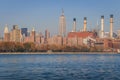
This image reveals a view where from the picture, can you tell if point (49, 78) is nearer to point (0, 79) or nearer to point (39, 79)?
point (39, 79)

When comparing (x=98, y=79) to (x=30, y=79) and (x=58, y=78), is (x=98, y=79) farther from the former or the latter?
(x=30, y=79)

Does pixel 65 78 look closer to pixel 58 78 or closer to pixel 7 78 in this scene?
pixel 58 78

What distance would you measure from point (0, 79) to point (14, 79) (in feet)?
5.64

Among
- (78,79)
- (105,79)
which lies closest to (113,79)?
(105,79)

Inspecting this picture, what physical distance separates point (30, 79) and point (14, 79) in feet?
6.46

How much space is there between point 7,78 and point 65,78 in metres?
7.29

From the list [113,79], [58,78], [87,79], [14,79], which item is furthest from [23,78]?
[113,79]

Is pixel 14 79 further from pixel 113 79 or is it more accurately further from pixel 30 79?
pixel 113 79

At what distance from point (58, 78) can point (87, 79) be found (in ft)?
12.4

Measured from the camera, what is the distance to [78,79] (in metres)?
46.1

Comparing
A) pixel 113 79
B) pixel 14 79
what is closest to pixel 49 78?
pixel 14 79

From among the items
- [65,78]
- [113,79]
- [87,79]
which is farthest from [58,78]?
[113,79]

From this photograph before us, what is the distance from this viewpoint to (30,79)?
151 feet

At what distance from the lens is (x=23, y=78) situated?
47312 millimetres
